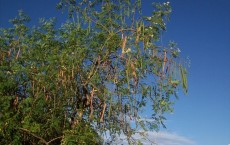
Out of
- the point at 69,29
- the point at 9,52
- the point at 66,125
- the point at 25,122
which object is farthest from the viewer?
the point at 69,29

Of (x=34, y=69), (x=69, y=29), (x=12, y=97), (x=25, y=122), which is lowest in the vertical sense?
(x=25, y=122)

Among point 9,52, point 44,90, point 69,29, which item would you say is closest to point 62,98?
point 44,90

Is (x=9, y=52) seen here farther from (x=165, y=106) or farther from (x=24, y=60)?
(x=165, y=106)

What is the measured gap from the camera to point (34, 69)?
1067cm

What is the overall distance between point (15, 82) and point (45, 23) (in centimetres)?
296

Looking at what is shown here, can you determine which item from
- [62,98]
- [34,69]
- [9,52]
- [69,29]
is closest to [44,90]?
[62,98]

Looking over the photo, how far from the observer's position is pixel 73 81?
9.58 m

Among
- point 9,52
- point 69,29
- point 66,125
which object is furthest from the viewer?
point 69,29

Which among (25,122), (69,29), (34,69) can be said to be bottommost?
(25,122)

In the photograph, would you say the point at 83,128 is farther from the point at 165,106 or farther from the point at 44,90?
the point at 165,106

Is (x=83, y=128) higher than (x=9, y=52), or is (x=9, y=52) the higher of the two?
(x=9, y=52)

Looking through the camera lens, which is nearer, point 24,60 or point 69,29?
point 24,60

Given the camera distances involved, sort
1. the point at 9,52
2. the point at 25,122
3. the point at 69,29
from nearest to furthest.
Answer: the point at 25,122 < the point at 9,52 < the point at 69,29

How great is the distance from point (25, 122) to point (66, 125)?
1254 millimetres
